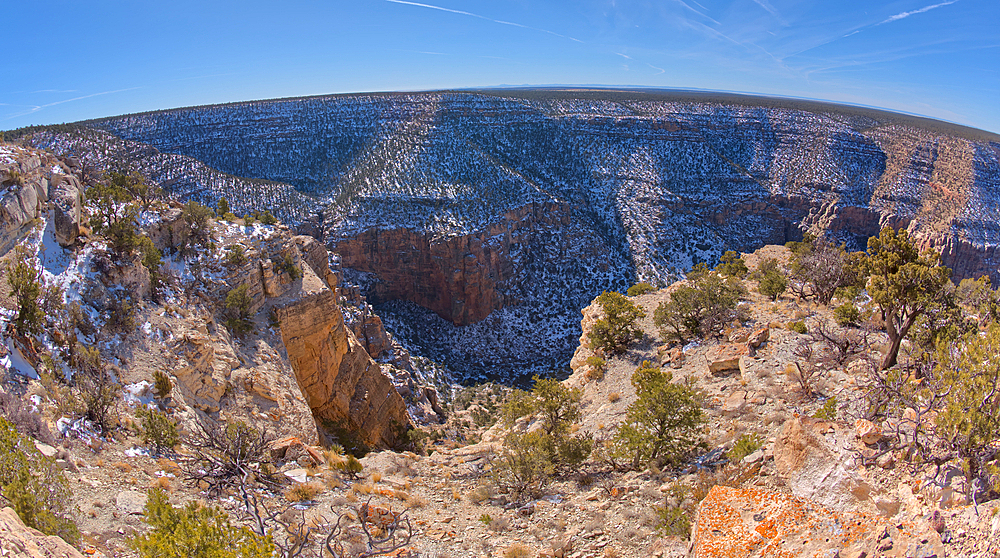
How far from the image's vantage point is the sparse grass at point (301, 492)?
32.8ft

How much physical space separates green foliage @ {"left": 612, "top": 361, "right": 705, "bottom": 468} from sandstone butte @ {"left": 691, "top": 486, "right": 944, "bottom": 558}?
4.11 metres

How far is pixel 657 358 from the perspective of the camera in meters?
20.8

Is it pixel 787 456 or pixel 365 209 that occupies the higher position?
pixel 365 209

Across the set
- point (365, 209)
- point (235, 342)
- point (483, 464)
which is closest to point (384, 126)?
point (365, 209)

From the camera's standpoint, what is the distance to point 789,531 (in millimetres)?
6328

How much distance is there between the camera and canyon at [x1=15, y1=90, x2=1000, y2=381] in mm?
52188

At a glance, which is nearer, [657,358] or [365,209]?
[657,358]

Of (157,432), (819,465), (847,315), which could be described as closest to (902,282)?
(847,315)

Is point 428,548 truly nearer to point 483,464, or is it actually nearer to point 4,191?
point 483,464

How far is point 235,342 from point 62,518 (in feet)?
34.9

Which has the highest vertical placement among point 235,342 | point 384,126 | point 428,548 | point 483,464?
point 384,126

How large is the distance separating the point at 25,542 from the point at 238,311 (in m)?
13.2

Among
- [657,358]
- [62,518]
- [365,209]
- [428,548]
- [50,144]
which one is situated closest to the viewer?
[62,518]

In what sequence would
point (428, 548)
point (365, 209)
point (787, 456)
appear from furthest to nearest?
point (365, 209), point (428, 548), point (787, 456)
